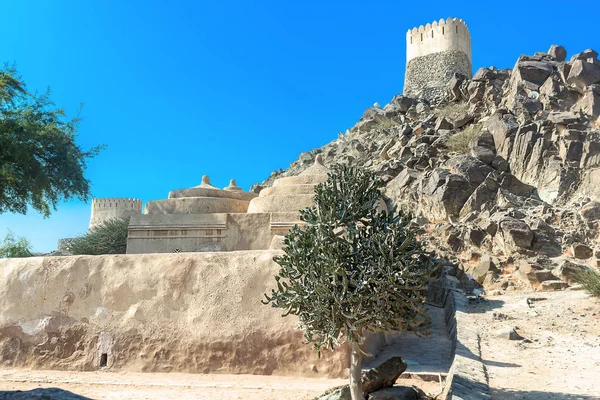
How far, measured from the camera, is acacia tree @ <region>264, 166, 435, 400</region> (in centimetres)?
545

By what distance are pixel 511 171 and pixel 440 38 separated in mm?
23084

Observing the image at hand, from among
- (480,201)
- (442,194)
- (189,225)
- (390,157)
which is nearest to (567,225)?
(480,201)

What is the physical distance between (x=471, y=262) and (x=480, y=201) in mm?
3510

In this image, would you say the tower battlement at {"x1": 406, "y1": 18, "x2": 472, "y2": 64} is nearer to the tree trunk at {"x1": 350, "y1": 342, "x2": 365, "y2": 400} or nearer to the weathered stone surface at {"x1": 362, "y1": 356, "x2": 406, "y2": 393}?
the weathered stone surface at {"x1": 362, "y1": 356, "x2": 406, "y2": 393}

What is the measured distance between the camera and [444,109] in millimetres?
31188

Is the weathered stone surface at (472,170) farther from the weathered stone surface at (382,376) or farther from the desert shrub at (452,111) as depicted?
the weathered stone surface at (382,376)

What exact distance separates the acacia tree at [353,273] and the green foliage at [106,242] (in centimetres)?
1112

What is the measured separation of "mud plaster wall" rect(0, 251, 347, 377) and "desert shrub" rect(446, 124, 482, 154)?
19178 mm

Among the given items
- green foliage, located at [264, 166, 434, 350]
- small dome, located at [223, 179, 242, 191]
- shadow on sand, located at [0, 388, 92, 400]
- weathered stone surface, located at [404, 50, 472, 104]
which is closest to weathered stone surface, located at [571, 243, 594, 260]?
small dome, located at [223, 179, 242, 191]

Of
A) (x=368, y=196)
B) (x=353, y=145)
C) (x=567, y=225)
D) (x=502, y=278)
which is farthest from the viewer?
(x=353, y=145)

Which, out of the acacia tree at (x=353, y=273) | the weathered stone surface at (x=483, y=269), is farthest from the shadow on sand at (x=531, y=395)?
the weathered stone surface at (x=483, y=269)

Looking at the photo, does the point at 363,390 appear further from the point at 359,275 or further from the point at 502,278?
the point at 502,278

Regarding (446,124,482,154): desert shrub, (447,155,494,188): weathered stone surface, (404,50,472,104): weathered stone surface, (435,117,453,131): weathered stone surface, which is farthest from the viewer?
(404,50,472,104): weathered stone surface

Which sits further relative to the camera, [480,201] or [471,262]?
[480,201]
